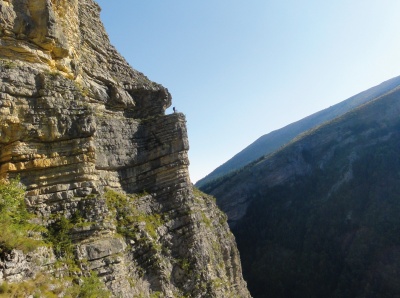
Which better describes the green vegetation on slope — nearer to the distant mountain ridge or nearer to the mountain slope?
the mountain slope

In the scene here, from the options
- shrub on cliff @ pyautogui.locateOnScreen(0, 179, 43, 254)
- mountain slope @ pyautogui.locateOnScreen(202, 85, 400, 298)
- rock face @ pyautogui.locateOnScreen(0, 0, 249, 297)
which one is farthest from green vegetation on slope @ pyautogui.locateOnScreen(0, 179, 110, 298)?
mountain slope @ pyautogui.locateOnScreen(202, 85, 400, 298)

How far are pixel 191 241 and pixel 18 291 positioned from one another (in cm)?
1050

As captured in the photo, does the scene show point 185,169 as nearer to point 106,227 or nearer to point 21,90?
point 106,227

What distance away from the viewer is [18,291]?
30.0 feet

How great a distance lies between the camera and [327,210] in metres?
75.4

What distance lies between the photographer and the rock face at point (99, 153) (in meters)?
12.6

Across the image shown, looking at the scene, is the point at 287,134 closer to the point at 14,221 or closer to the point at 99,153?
the point at 99,153

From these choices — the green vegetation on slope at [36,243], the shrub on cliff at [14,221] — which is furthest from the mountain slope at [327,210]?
the shrub on cliff at [14,221]

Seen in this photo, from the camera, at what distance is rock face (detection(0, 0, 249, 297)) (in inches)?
496

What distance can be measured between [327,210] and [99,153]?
221 feet

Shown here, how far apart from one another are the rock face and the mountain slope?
44.6 metres

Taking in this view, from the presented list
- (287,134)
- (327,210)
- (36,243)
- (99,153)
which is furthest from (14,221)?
(287,134)

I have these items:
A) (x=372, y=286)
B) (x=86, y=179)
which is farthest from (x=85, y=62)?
(x=372, y=286)

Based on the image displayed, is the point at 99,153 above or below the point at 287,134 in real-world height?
above
